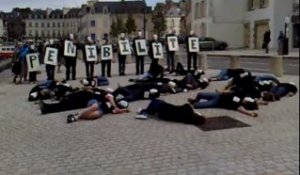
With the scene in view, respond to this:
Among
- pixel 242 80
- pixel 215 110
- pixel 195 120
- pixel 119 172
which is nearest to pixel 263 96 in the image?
pixel 242 80

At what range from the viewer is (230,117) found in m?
10.7

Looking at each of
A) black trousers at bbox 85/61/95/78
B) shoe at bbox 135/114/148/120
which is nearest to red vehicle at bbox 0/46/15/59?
black trousers at bbox 85/61/95/78

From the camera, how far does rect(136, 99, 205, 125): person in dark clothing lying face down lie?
32.7ft

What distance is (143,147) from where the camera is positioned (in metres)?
8.27

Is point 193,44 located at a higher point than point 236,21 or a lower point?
lower

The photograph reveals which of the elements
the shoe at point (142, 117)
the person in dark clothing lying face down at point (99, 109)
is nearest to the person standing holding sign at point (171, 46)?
the person in dark clothing lying face down at point (99, 109)

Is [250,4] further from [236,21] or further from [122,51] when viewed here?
[122,51]

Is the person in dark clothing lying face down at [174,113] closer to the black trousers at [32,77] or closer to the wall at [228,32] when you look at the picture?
the black trousers at [32,77]

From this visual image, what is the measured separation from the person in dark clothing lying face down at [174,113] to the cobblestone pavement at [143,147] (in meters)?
0.16

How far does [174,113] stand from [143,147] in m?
2.06

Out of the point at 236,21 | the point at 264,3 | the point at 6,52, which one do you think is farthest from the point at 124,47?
the point at 6,52

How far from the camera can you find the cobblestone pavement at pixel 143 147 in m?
6.91

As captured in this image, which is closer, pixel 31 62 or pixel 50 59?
pixel 50 59

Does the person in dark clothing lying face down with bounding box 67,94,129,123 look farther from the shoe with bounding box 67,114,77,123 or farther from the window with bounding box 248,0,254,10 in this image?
the window with bounding box 248,0,254,10
